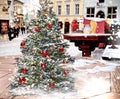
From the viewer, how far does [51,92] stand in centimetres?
512

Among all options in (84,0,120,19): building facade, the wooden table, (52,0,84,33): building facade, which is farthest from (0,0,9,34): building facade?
the wooden table

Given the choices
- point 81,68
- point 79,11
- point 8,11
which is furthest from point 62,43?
point 79,11

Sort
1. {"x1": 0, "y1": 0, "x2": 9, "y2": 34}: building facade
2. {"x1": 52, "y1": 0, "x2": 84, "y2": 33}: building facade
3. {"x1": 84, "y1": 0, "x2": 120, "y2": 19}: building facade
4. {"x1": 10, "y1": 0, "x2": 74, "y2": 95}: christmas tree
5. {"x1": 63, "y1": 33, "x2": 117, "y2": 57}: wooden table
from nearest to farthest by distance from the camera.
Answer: {"x1": 10, "y1": 0, "x2": 74, "y2": 95}: christmas tree → {"x1": 63, "y1": 33, "x2": 117, "y2": 57}: wooden table → {"x1": 0, "y1": 0, "x2": 9, "y2": 34}: building facade → {"x1": 84, "y1": 0, "x2": 120, "y2": 19}: building facade → {"x1": 52, "y1": 0, "x2": 84, "y2": 33}: building facade

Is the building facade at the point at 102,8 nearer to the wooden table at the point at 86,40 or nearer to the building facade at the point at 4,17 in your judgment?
the building facade at the point at 4,17

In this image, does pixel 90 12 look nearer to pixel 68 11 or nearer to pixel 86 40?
pixel 68 11

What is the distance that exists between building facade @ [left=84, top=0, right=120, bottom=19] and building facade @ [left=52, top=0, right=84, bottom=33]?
101cm

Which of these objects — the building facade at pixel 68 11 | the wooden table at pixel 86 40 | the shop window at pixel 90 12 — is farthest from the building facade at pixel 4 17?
the wooden table at pixel 86 40

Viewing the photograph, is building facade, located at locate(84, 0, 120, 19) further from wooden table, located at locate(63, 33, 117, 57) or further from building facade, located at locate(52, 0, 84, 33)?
wooden table, located at locate(63, 33, 117, 57)

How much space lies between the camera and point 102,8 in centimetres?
3228

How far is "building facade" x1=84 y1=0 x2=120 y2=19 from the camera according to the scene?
31.3 meters

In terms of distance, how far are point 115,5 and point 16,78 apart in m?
27.4

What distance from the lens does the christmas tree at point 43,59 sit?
5199 millimetres

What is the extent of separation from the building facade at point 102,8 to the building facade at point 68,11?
101 cm

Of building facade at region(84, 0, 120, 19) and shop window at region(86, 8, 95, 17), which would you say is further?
shop window at region(86, 8, 95, 17)
